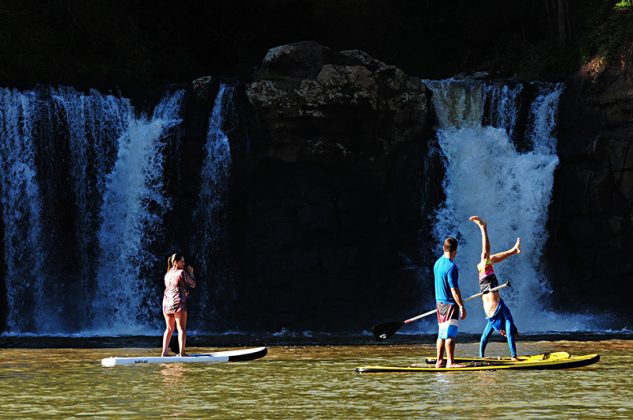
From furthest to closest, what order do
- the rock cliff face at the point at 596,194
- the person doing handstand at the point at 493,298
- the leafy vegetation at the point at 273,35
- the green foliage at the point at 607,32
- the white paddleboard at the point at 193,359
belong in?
the leafy vegetation at the point at 273,35 < the green foliage at the point at 607,32 < the rock cliff face at the point at 596,194 < the white paddleboard at the point at 193,359 < the person doing handstand at the point at 493,298

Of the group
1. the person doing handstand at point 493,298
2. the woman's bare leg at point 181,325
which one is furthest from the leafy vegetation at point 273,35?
the person doing handstand at point 493,298

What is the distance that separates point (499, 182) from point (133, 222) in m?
10.3

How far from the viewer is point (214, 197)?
37.6 m

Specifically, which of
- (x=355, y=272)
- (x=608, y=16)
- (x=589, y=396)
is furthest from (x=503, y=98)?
(x=589, y=396)

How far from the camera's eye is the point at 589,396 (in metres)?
15.1

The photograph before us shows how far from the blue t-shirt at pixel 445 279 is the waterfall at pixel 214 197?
19250 mm

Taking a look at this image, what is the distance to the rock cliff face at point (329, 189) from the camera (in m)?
36.7

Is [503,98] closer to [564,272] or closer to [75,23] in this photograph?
[564,272]

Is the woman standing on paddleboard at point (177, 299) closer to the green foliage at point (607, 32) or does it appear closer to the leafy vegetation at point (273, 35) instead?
the leafy vegetation at point (273, 35)

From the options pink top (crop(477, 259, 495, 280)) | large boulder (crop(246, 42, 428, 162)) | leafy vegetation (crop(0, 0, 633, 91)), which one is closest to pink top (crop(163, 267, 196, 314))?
pink top (crop(477, 259, 495, 280))

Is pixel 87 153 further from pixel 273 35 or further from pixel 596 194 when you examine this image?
pixel 596 194

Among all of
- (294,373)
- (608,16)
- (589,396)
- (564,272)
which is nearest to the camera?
(589,396)

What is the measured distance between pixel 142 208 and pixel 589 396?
2345 centimetres

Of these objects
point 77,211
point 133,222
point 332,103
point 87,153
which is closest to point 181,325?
point 133,222
